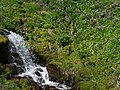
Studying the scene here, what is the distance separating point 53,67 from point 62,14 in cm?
609

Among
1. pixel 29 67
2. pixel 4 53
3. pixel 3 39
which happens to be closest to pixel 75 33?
pixel 29 67

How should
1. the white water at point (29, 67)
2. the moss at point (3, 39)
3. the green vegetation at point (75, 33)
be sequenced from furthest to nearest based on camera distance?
1. the moss at point (3, 39)
2. the green vegetation at point (75, 33)
3. the white water at point (29, 67)

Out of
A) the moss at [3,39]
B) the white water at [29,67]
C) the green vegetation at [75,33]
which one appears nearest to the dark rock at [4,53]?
the moss at [3,39]

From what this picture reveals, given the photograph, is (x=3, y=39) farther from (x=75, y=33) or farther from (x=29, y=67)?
(x=75, y=33)

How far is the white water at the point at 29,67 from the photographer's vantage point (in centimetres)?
2009

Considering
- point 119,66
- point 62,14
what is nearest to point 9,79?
point 119,66

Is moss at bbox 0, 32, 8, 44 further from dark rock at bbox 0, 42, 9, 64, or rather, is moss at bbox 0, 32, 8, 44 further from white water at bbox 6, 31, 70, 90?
white water at bbox 6, 31, 70, 90

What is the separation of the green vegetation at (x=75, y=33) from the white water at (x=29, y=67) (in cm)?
49

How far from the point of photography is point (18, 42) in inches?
880

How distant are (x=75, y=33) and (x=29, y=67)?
4.17 metres

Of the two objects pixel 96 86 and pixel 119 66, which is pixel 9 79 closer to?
pixel 96 86

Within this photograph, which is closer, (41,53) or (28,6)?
(41,53)

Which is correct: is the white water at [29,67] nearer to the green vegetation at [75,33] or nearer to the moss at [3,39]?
the green vegetation at [75,33]

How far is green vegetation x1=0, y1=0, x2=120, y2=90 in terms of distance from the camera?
20734mm
